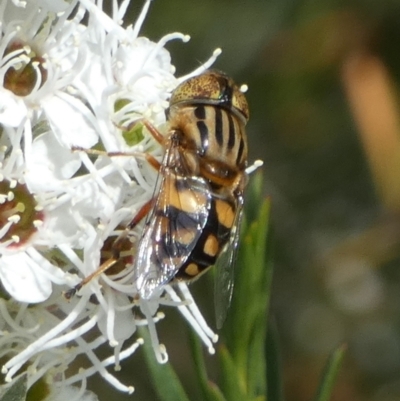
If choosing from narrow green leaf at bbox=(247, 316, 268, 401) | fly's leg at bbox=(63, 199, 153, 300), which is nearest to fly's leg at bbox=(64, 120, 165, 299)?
fly's leg at bbox=(63, 199, 153, 300)

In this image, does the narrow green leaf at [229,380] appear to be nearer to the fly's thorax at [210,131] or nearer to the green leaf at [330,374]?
the green leaf at [330,374]

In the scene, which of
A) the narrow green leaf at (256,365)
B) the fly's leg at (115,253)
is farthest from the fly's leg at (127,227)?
the narrow green leaf at (256,365)

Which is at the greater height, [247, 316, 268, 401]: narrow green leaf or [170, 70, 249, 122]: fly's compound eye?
[170, 70, 249, 122]: fly's compound eye

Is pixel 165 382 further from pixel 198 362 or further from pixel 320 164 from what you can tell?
pixel 320 164

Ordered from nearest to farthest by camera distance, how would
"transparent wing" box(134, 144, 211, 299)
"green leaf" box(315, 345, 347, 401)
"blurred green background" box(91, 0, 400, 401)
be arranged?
"transparent wing" box(134, 144, 211, 299) < "green leaf" box(315, 345, 347, 401) < "blurred green background" box(91, 0, 400, 401)

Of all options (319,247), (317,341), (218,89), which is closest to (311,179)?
(319,247)

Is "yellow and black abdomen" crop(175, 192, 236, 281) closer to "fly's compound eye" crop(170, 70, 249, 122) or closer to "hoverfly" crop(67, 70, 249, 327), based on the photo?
"hoverfly" crop(67, 70, 249, 327)
